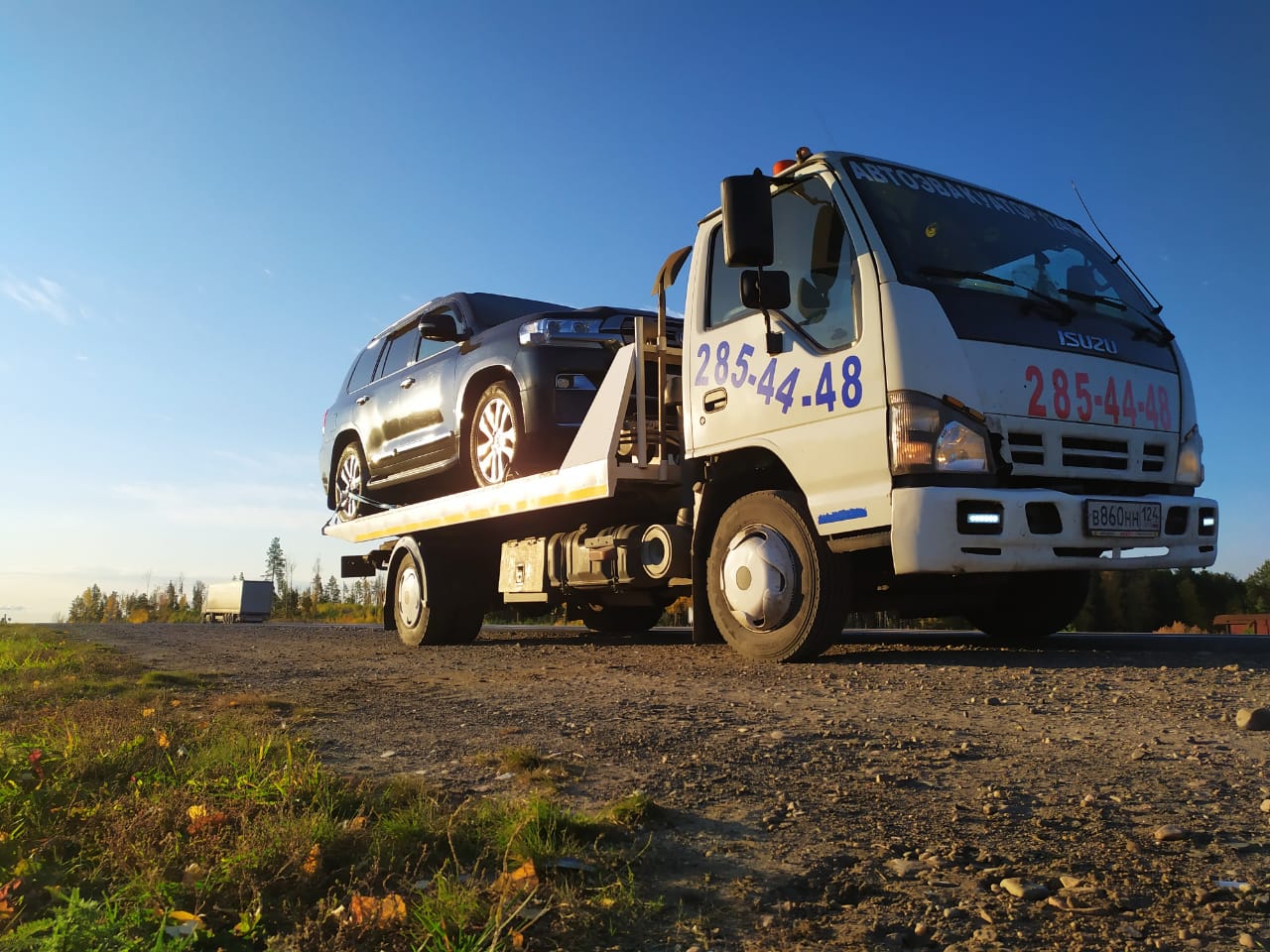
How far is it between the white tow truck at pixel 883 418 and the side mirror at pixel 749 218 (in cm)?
1

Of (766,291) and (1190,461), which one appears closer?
(766,291)

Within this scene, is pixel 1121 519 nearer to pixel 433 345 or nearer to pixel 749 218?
pixel 749 218

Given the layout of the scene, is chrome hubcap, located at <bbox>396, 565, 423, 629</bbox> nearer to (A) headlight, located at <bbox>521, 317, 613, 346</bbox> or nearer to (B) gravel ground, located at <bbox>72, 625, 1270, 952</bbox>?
(A) headlight, located at <bbox>521, 317, 613, 346</bbox>

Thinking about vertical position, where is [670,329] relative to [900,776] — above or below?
above

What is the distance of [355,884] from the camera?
1.98m

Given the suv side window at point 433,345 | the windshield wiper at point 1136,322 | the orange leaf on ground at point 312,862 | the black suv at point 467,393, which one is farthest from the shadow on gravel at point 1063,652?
the suv side window at point 433,345

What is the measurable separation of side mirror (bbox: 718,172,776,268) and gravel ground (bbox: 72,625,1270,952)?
7.02 ft

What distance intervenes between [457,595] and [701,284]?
3.96 metres

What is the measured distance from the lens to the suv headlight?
471 centimetres

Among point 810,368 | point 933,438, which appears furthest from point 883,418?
point 810,368

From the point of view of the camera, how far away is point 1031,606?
6.92 m

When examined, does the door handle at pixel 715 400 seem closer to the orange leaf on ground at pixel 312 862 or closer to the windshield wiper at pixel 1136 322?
the windshield wiper at pixel 1136 322

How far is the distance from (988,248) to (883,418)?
1371mm

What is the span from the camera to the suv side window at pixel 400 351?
29.6 feet
